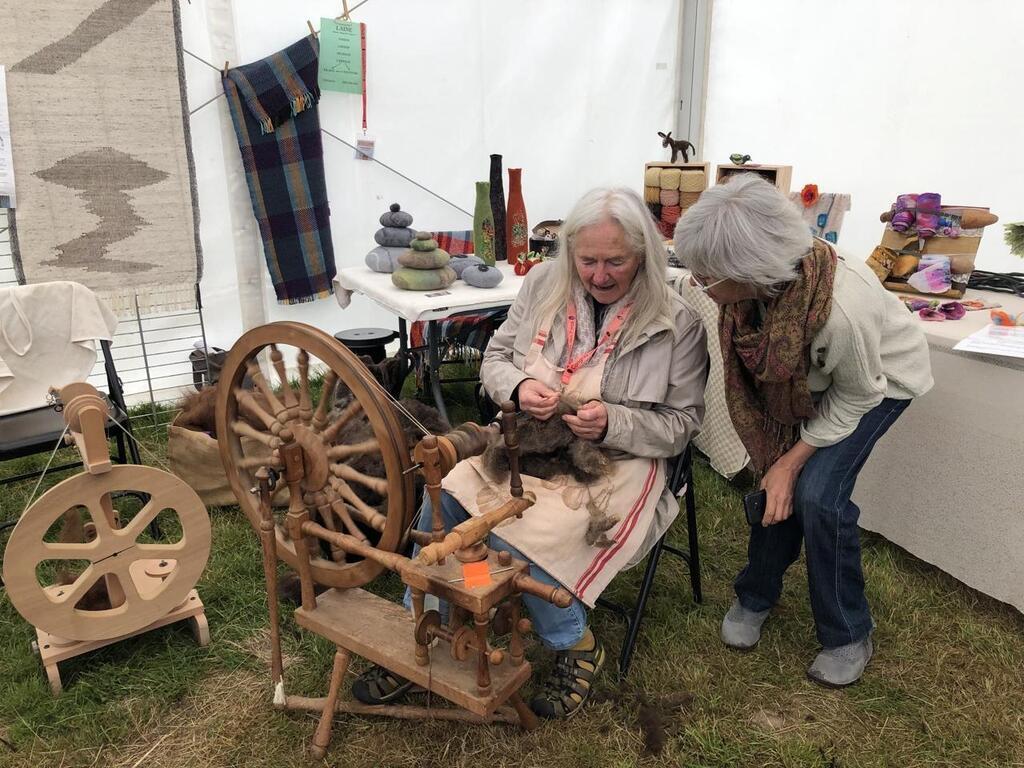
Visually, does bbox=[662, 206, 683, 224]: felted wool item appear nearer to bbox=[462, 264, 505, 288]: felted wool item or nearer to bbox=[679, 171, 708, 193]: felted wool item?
bbox=[679, 171, 708, 193]: felted wool item

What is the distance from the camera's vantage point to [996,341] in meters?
2.35

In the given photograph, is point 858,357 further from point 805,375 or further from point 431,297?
point 431,297

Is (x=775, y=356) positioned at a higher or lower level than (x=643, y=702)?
higher

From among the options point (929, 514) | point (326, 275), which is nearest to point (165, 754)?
point (929, 514)

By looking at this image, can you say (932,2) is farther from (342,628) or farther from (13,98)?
(13,98)

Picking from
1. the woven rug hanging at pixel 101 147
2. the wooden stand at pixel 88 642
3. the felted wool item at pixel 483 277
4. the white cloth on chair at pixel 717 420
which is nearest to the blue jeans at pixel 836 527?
the white cloth on chair at pixel 717 420

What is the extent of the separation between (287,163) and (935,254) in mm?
3199

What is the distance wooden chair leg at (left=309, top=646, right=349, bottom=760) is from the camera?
1.96 m

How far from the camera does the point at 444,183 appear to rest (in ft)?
15.2

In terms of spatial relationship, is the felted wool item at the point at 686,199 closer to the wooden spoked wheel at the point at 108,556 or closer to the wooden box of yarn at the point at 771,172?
the wooden box of yarn at the point at 771,172

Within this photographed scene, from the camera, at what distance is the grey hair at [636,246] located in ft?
6.80

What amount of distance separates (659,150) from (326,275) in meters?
2.63

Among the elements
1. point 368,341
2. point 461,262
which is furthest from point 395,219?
point 368,341

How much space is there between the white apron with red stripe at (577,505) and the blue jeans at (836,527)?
413mm
